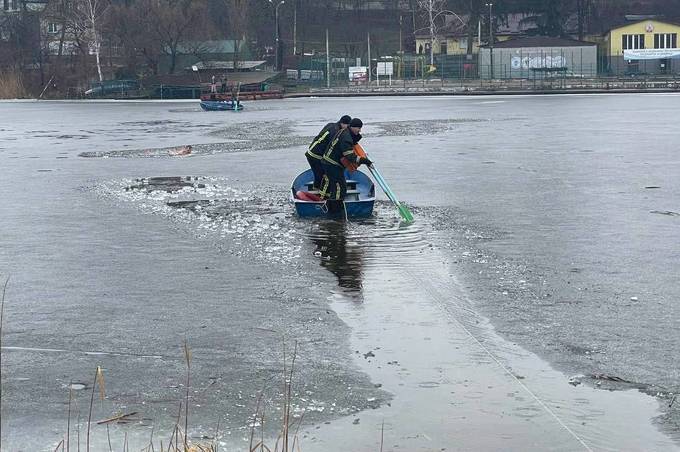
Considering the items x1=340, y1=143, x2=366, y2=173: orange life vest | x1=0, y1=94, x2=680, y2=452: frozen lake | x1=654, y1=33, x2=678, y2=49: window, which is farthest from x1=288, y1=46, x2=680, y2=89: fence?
x1=340, y1=143, x2=366, y2=173: orange life vest

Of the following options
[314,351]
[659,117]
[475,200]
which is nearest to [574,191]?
[475,200]

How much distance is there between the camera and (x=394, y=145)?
105ft

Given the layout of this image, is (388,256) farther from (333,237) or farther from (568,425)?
(568,425)

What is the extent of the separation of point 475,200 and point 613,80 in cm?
6661

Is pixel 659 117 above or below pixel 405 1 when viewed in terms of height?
below

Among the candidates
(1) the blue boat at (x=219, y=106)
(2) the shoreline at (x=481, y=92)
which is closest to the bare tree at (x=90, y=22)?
(2) the shoreline at (x=481, y=92)

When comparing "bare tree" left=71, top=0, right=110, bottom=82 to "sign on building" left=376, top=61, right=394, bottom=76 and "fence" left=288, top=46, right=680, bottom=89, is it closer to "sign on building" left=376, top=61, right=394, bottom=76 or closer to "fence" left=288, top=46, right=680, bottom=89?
"fence" left=288, top=46, right=680, bottom=89

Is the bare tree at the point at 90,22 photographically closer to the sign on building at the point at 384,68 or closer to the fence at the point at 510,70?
the fence at the point at 510,70

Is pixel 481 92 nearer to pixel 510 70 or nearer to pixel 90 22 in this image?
pixel 510 70

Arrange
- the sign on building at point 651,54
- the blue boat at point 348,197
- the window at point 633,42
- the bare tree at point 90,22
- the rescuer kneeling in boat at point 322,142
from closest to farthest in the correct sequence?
the rescuer kneeling in boat at point 322,142
the blue boat at point 348,197
the sign on building at point 651,54
the bare tree at point 90,22
the window at point 633,42

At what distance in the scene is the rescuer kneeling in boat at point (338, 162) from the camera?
15.9 meters

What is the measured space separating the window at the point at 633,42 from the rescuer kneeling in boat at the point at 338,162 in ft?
271

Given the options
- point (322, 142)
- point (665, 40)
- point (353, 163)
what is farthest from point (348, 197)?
point (665, 40)

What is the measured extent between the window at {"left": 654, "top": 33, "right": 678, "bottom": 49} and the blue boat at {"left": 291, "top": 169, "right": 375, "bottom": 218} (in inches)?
3210
